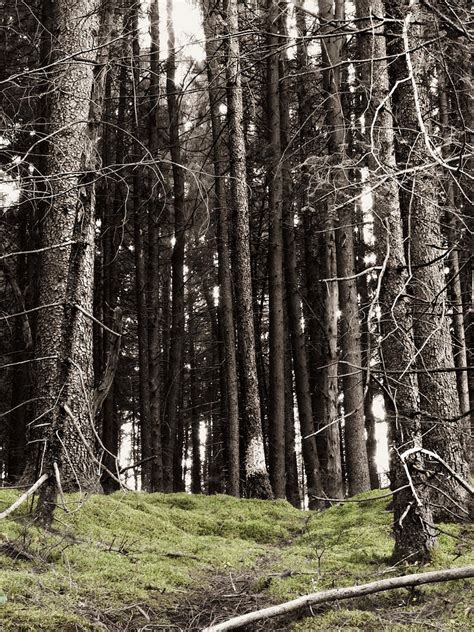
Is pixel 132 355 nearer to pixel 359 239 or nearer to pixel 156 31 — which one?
pixel 359 239

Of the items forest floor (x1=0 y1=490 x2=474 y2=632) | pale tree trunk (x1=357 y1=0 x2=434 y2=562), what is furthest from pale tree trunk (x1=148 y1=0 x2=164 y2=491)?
pale tree trunk (x1=357 y1=0 x2=434 y2=562)

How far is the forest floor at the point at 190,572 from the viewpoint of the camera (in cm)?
376

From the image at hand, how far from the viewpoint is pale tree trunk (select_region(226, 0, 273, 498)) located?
394 inches

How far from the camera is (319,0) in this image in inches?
493

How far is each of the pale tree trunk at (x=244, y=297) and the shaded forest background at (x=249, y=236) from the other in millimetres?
38

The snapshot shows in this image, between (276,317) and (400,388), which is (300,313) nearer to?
(276,317)

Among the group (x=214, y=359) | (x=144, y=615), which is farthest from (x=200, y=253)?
(x=144, y=615)

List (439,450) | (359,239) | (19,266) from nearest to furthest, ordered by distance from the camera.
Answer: (439,450), (19,266), (359,239)

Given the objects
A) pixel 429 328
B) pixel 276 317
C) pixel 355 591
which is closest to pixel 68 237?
pixel 429 328

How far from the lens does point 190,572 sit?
5398 mm

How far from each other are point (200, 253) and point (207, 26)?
919 cm

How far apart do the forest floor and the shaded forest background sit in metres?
0.42

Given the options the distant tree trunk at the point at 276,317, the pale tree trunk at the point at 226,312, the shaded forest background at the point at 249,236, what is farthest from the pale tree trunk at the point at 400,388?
the distant tree trunk at the point at 276,317

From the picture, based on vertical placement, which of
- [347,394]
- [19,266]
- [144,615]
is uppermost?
[19,266]
